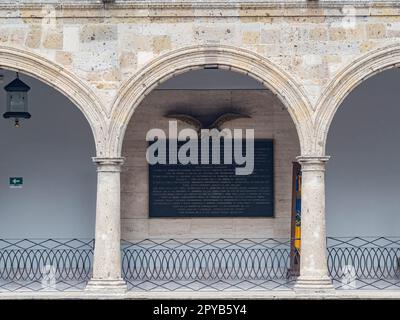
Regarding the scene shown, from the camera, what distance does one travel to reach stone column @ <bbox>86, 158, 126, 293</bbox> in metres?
16.0

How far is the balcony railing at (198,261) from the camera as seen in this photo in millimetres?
17609

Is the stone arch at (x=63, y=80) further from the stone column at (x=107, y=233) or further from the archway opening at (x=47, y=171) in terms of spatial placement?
the archway opening at (x=47, y=171)

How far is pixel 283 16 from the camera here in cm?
1622

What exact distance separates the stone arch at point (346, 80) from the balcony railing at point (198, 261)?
2246mm

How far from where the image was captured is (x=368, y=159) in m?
18.9

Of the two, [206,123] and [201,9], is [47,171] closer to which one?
[206,123]

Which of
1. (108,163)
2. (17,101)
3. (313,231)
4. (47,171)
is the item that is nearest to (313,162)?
(313,231)

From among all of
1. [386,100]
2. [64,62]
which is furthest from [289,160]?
[64,62]

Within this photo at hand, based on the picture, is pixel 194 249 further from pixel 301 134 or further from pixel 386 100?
pixel 386 100

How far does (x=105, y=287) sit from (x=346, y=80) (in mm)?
4525

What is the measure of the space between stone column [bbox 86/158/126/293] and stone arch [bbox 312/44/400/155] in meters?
2.94

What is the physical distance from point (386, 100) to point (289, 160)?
6.26 ft
